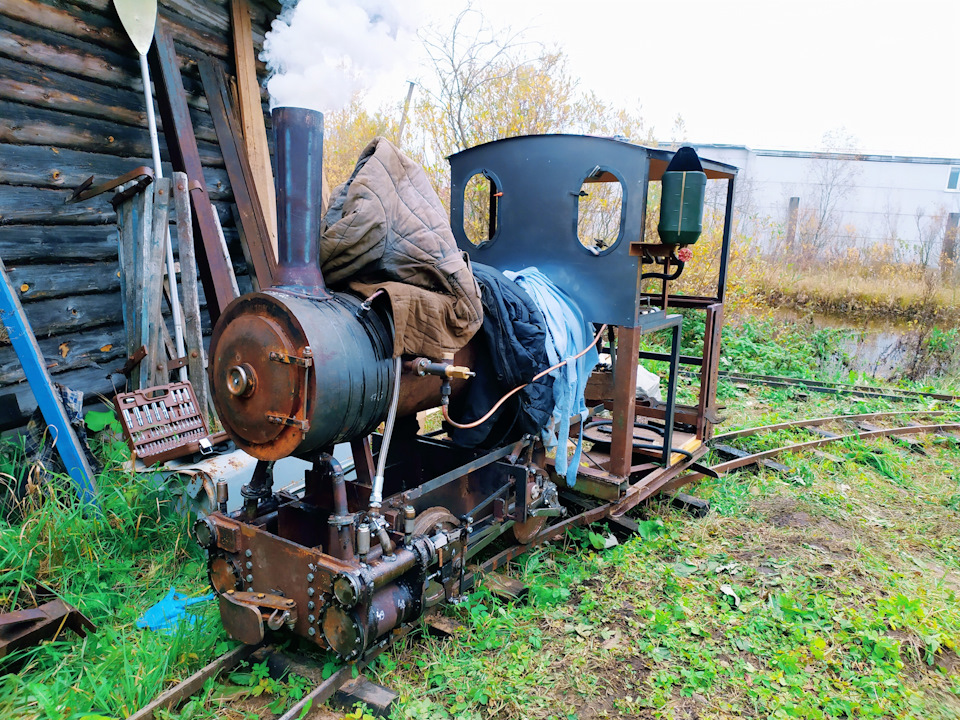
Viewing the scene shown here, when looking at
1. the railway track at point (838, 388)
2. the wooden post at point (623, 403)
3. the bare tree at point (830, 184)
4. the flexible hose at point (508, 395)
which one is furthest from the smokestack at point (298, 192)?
the bare tree at point (830, 184)

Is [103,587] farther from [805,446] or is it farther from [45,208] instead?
[805,446]

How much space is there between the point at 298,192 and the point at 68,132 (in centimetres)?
302

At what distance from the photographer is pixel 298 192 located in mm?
2717

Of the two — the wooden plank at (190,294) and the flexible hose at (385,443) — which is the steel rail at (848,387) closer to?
the wooden plank at (190,294)

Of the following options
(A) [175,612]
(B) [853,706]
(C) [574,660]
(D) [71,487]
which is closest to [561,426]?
(C) [574,660]

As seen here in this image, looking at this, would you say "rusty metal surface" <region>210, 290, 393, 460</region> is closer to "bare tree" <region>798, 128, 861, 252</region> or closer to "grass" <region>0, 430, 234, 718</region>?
"grass" <region>0, 430, 234, 718</region>

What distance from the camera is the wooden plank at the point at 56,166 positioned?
424cm

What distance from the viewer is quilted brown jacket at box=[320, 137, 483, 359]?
2922mm

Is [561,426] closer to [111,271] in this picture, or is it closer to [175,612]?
[175,612]

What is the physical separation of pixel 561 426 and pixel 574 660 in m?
1.41

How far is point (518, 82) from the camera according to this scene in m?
10.1

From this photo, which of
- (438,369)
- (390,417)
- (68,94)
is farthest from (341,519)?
(68,94)

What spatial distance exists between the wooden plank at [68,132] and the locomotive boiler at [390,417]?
2.58 m

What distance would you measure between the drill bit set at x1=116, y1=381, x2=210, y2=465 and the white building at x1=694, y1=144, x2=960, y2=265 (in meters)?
21.5
